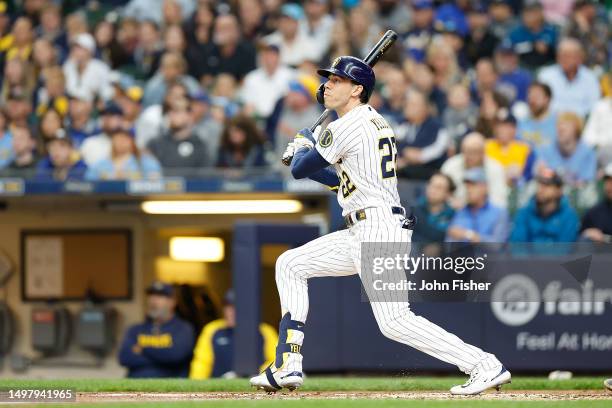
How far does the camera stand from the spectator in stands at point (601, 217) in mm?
9961

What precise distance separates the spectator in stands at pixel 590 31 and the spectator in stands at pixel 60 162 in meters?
4.72

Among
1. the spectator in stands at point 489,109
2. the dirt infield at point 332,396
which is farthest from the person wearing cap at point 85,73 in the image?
the dirt infield at point 332,396

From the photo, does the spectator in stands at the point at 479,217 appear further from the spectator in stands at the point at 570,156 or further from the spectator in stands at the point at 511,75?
the spectator in stands at the point at 511,75

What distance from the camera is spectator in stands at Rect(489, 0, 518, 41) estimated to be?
12.6 metres

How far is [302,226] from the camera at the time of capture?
33.5 ft

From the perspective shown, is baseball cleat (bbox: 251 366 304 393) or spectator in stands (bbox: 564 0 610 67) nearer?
baseball cleat (bbox: 251 366 304 393)

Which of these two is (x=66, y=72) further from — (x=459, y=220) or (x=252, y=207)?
(x=459, y=220)

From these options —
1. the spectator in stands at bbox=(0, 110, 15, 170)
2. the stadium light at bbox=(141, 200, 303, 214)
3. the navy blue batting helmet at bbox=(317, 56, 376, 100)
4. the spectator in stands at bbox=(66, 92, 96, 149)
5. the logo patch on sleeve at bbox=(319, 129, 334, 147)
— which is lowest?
the stadium light at bbox=(141, 200, 303, 214)

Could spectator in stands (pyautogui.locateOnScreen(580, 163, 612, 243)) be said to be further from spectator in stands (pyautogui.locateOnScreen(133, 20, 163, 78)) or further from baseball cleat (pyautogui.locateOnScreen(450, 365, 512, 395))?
spectator in stands (pyautogui.locateOnScreen(133, 20, 163, 78))

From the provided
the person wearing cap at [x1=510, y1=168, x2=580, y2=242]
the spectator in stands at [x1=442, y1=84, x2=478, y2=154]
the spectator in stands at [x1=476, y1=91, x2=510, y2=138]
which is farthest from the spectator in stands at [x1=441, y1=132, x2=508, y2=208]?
the spectator in stands at [x1=442, y1=84, x2=478, y2=154]

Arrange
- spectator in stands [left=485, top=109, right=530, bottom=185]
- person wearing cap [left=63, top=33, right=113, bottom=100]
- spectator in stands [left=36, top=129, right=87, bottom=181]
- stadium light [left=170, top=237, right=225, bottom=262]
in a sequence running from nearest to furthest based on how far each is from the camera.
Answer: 1. spectator in stands [left=485, top=109, right=530, bottom=185]
2. spectator in stands [left=36, top=129, right=87, bottom=181]
3. person wearing cap [left=63, top=33, right=113, bottom=100]
4. stadium light [left=170, top=237, right=225, bottom=262]

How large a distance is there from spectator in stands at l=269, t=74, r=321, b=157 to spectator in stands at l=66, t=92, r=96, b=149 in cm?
178

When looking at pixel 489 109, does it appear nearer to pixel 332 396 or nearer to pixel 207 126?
pixel 207 126

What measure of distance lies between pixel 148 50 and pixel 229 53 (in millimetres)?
826
